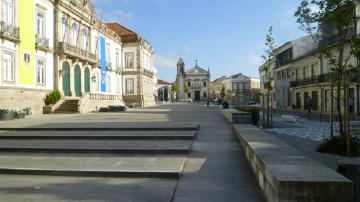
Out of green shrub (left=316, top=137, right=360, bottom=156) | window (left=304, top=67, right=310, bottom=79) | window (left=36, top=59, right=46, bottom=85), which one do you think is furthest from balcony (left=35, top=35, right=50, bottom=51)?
window (left=304, top=67, right=310, bottom=79)

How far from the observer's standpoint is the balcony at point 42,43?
25.0 m

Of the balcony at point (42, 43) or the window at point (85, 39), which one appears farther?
the window at point (85, 39)

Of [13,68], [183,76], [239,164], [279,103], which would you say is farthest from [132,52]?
[183,76]

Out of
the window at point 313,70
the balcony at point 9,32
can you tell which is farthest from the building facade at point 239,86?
the balcony at point 9,32

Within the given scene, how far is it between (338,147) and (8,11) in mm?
19654

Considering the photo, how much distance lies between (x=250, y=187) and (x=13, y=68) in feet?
64.7

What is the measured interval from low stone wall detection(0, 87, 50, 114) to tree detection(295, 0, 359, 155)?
1711cm

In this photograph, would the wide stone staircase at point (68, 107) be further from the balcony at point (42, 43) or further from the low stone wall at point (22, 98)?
the balcony at point (42, 43)

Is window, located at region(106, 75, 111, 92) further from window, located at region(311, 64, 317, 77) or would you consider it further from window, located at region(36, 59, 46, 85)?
window, located at region(311, 64, 317, 77)

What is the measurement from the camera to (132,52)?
50.8m

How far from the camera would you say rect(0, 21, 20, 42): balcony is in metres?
20.8

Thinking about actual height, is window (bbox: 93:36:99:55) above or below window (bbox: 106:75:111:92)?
above

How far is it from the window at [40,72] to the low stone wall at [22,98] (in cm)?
74

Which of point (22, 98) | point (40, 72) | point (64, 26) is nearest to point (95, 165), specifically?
point (22, 98)
